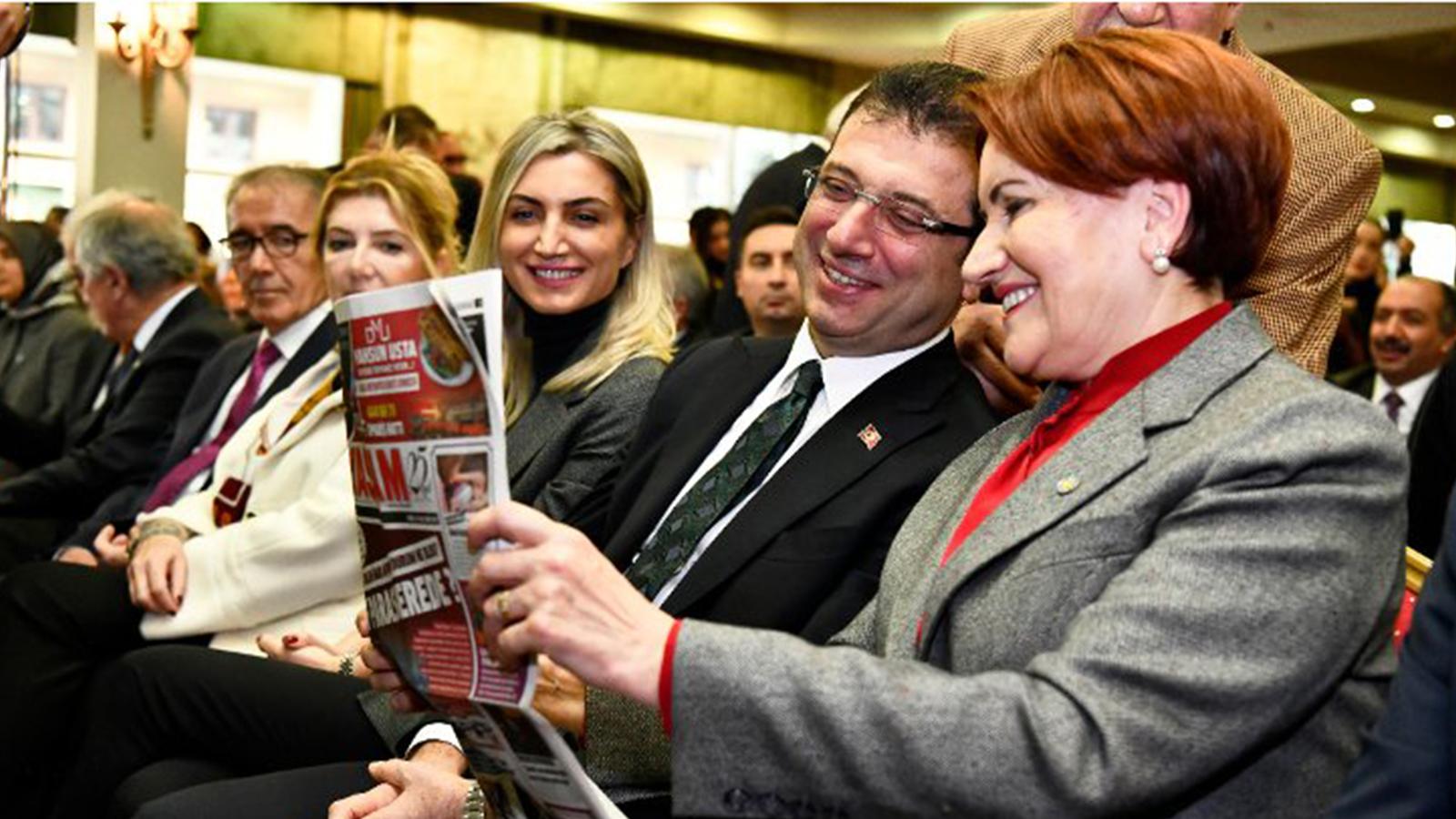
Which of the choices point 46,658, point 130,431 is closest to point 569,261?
point 46,658

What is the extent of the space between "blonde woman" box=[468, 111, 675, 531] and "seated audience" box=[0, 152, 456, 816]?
450mm

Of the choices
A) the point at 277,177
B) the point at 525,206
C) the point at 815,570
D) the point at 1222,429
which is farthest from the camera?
the point at 277,177

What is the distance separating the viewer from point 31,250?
7.34 meters

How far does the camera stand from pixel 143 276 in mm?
5184

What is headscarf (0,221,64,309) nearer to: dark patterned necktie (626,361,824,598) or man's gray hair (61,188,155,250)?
man's gray hair (61,188,155,250)

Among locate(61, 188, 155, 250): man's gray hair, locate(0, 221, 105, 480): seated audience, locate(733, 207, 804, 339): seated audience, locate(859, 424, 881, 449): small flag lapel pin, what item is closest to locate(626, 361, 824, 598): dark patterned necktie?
locate(859, 424, 881, 449): small flag lapel pin

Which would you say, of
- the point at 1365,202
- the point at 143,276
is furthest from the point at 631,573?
the point at 143,276

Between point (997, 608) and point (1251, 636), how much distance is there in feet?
0.82

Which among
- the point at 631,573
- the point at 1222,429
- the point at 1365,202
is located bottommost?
the point at 631,573

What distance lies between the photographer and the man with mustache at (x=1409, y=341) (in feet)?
22.9

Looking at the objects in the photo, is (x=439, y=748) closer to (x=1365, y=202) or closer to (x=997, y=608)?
(x=997, y=608)

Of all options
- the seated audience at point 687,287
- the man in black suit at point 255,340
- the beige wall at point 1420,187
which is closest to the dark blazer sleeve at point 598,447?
→ the man in black suit at point 255,340

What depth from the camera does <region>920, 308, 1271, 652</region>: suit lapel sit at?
1481 mm

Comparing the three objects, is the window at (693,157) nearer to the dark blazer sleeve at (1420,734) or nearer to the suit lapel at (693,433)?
the suit lapel at (693,433)
